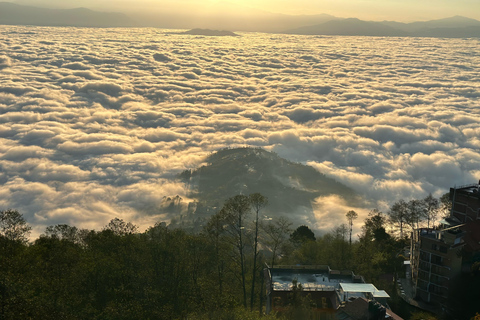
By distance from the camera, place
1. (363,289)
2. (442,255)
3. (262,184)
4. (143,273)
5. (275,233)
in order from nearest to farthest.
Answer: (143,273) < (363,289) < (442,255) < (275,233) < (262,184)

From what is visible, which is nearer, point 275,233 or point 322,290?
point 322,290

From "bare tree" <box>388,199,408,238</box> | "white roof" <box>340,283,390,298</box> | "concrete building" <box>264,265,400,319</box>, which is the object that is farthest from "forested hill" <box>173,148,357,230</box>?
"white roof" <box>340,283,390,298</box>

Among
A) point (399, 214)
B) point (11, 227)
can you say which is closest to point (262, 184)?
point (399, 214)

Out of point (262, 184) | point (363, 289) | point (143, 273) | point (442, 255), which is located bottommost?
point (262, 184)

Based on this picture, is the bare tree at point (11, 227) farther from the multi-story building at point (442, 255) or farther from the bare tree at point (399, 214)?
the bare tree at point (399, 214)

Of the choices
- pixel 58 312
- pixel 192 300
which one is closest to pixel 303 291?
pixel 192 300

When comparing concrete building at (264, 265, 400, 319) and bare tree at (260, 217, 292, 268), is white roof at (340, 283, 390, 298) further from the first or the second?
bare tree at (260, 217, 292, 268)

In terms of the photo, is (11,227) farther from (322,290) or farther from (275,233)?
(322,290)
